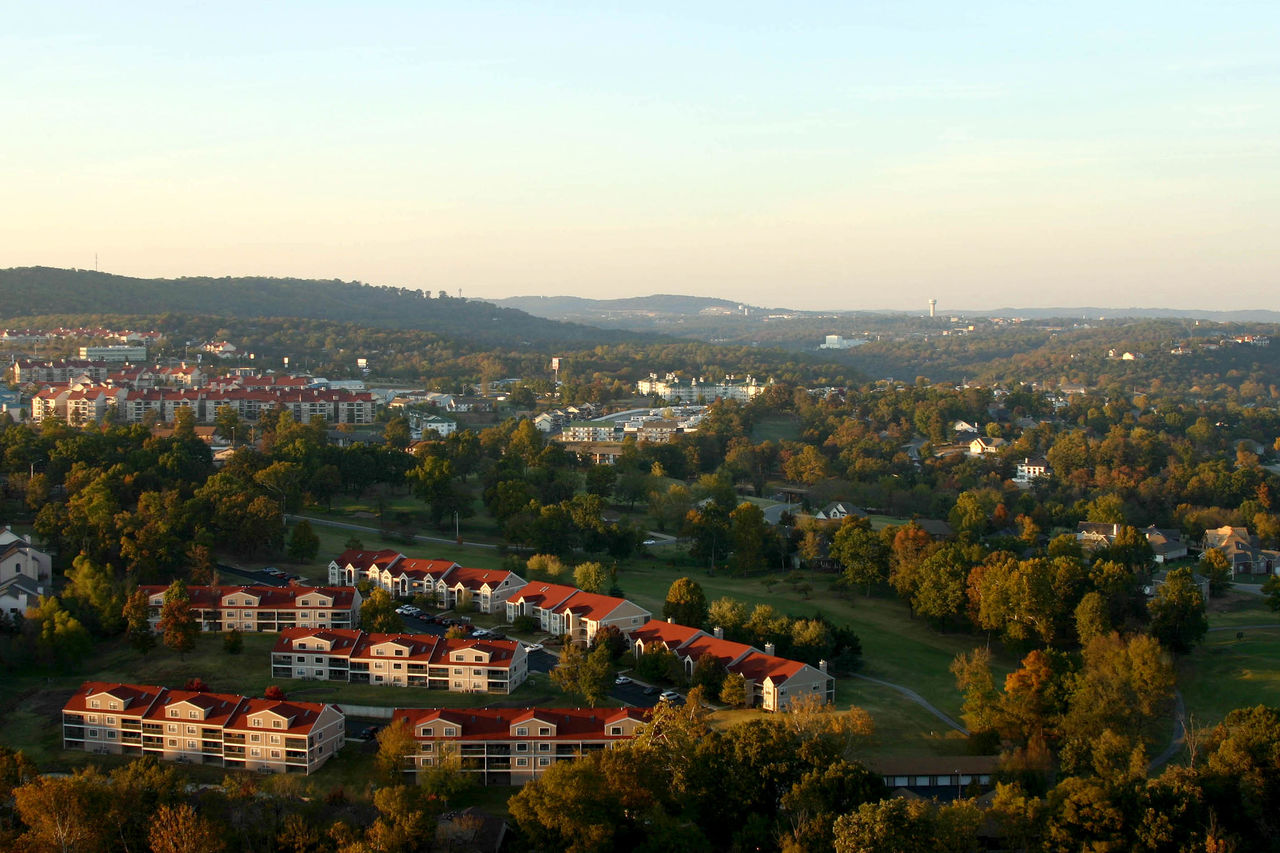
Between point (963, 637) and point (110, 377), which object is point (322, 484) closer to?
point (963, 637)

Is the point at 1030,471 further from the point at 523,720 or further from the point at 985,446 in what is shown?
the point at 523,720

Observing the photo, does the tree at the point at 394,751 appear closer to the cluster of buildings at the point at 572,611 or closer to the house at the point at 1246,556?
the cluster of buildings at the point at 572,611

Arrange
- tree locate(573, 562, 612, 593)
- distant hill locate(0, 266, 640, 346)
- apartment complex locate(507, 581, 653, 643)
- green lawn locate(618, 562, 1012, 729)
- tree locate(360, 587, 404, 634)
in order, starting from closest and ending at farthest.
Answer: green lawn locate(618, 562, 1012, 729), tree locate(360, 587, 404, 634), apartment complex locate(507, 581, 653, 643), tree locate(573, 562, 612, 593), distant hill locate(0, 266, 640, 346)

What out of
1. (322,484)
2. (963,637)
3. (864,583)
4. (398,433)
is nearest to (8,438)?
(322,484)

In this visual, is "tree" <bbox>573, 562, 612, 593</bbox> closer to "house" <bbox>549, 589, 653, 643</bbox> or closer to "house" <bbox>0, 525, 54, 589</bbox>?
"house" <bbox>549, 589, 653, 643</bbox>

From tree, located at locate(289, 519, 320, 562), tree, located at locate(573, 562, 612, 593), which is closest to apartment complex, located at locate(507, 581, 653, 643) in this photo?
tree, located at locate(573, 562, 612, 593)

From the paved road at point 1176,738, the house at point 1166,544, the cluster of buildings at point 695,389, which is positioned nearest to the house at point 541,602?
the paved road at point 1176,738
